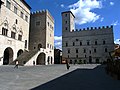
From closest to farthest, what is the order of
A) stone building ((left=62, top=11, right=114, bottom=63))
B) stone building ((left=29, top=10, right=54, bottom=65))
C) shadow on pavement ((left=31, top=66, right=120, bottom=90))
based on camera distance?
shadow on pavement ((left=31, top=66, right=120, bottom=90)), stone building ((left=29, top=10, right=54, bottom=65)), stone building ((left=62, top=11, right=114, bottom=63))

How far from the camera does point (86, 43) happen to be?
61.4 metres

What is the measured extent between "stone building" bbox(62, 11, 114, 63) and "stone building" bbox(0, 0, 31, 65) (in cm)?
2583

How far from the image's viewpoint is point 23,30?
3969 centimetres

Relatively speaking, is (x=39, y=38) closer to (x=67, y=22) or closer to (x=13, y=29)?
(x=13, y=29)

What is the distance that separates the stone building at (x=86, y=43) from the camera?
58219 mm

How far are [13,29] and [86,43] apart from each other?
3496 centimetres

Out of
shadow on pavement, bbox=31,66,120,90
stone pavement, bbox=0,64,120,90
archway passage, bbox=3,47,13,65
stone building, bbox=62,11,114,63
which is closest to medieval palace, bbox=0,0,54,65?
archway passage, bbox=3,47,13,65

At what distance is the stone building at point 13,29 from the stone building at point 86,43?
25.8 meters

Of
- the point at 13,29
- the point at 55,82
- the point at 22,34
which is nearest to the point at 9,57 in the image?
the point at 13,29

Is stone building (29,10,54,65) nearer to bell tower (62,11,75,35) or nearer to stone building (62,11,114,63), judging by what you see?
stone building (62,11,114,63)

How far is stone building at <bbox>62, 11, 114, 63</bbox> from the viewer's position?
191ft

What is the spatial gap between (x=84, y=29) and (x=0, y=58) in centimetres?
4082

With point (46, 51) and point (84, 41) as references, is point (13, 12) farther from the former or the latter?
point (84, 41)

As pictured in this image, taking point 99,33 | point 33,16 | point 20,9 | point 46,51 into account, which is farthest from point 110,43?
point 20,9
